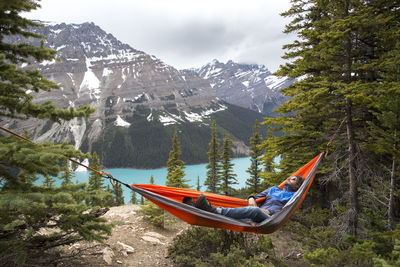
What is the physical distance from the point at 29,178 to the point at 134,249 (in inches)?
111

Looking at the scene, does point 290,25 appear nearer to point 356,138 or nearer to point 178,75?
point 356,138

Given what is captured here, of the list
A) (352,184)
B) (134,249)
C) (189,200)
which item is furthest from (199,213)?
(352,184)

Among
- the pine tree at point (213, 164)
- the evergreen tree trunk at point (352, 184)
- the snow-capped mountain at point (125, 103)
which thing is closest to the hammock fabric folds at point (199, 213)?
the evergreen tree trunk at point (352, 184)

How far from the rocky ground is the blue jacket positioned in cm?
55

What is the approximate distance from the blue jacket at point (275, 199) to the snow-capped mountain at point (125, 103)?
81841mm

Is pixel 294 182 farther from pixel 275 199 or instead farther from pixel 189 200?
pixel 189 200

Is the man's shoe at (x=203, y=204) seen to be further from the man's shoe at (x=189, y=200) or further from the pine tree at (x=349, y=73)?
the pine tree at (x=349, y=73)

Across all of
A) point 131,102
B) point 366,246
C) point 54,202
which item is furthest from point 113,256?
point 131,102

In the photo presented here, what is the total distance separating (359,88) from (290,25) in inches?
165

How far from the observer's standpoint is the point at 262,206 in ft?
13.9

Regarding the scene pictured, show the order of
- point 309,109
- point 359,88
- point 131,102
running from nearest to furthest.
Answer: point 359,88
point 309,109
point 131,102

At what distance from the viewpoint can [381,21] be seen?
4172mm

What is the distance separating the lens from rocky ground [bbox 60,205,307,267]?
385 cm

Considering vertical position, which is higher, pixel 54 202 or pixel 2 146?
pixel 2 146
